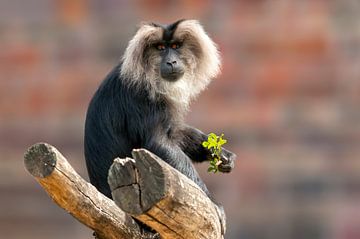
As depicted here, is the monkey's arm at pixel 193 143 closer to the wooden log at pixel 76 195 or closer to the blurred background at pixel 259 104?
the wooden log at pixel 76 195

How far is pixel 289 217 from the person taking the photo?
18578mm

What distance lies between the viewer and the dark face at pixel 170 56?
9.95m

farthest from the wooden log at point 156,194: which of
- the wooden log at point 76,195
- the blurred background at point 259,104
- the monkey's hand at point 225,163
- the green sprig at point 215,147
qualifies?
the blurred background at point 259,104

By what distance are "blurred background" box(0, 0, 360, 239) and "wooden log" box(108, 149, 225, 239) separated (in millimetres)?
10188

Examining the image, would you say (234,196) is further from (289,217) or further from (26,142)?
(26,142)

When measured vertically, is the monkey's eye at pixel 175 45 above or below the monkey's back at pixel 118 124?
above

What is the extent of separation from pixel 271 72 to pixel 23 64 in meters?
3.93

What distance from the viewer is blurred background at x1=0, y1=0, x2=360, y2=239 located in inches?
732

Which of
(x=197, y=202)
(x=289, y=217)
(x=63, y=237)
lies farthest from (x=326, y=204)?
(x=197, y=202)

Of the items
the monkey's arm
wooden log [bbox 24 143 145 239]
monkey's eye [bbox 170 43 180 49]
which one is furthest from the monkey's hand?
wooden log [bbox 24 143 145 239]

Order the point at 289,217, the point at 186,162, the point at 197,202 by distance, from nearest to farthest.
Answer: the point at 197,202
the point at 186,162
the point at 289,217

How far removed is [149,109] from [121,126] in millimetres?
259

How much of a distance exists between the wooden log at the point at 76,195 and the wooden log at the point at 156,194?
1.14 feet

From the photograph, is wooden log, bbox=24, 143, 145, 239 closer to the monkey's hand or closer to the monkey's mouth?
the monkey's hand
